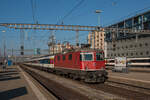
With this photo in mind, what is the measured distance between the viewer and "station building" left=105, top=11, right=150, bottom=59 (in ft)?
172

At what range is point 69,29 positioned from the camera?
29.2 meters

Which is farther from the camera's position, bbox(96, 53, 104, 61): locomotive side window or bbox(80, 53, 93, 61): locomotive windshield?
bbox(96, 53, 104, 61): locomotive side window

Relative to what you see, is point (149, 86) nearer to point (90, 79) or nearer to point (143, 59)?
point (90, 79)

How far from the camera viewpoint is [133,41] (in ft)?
187

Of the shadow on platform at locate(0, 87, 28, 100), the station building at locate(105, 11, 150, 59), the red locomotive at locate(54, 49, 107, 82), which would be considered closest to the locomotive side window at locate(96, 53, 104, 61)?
the red locomotive at locate(54, 49, 107, 82)

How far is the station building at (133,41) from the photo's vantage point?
52375 mm

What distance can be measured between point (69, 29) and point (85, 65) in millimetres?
14388

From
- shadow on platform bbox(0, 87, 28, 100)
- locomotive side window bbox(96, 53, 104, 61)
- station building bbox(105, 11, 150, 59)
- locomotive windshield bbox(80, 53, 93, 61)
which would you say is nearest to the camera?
shadow on platform bbox(0, 87, 28, 100)

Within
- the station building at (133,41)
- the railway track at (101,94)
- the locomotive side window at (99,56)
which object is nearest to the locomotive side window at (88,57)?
the locomotive side window at (99,56)

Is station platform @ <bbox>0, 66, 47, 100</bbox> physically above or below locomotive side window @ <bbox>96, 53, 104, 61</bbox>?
below

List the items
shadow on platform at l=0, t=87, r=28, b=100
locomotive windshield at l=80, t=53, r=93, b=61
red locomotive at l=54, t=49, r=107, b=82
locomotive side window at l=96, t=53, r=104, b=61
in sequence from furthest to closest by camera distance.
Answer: locomotive side window at l=96, t=53, r=104, b=61, locomotive windshield at l=80, t=53, r=93, b=61, red locomotive at l=54, t=49, r=107, b=82, shadow on platform at l=0, t=87, r=28, b=100

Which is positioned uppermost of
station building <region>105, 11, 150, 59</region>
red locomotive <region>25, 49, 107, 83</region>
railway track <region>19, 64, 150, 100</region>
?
station building <region>105, 11, 150, 59</region>

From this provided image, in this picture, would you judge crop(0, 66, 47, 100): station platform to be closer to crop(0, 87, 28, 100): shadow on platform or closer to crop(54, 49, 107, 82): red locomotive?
crop(0, 87, 28, 100): shadow on platform

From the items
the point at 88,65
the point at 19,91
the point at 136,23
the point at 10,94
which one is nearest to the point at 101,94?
the point at 88,65
